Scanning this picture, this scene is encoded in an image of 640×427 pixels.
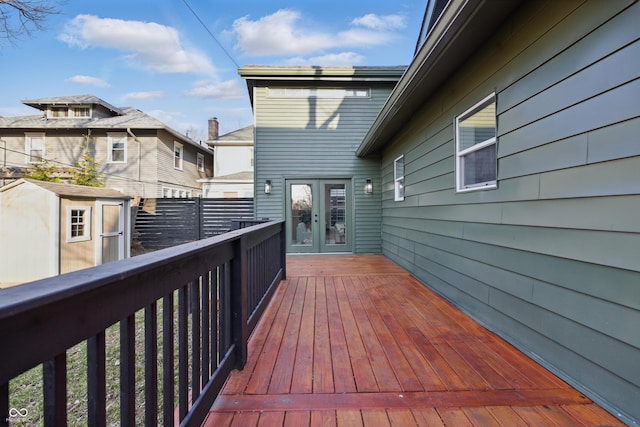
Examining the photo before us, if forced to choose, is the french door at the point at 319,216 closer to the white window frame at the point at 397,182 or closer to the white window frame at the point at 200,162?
the white window frame at the point at 397,182

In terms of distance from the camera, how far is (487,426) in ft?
4.66

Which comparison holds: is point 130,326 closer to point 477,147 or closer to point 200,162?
point 477,147

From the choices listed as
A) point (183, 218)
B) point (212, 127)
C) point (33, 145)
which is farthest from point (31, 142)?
point (183, 218)

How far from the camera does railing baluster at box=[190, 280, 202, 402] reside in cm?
137

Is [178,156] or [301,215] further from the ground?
[178,156]

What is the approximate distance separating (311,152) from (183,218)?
450 centimetres

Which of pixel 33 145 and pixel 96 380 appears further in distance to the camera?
pixel 33 145

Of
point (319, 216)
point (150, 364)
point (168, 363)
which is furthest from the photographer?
point (319, 216)

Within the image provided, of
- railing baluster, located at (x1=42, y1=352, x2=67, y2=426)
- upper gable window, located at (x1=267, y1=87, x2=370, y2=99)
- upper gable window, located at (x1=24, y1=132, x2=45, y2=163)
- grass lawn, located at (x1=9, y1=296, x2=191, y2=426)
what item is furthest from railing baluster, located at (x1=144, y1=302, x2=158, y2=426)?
upper gable window, located at (x1=24, y1=132, x2=45, y2=163)

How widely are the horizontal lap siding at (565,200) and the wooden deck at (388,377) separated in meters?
0.21

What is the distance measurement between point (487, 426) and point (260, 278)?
2013 millimetres

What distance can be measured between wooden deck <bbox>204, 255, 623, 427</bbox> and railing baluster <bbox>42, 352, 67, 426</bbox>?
39.0 inches

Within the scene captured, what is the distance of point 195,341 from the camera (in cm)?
142

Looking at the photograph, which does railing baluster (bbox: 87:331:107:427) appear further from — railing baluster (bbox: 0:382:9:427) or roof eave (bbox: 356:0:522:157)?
roof eave (bbox: 356:0:522:157)
